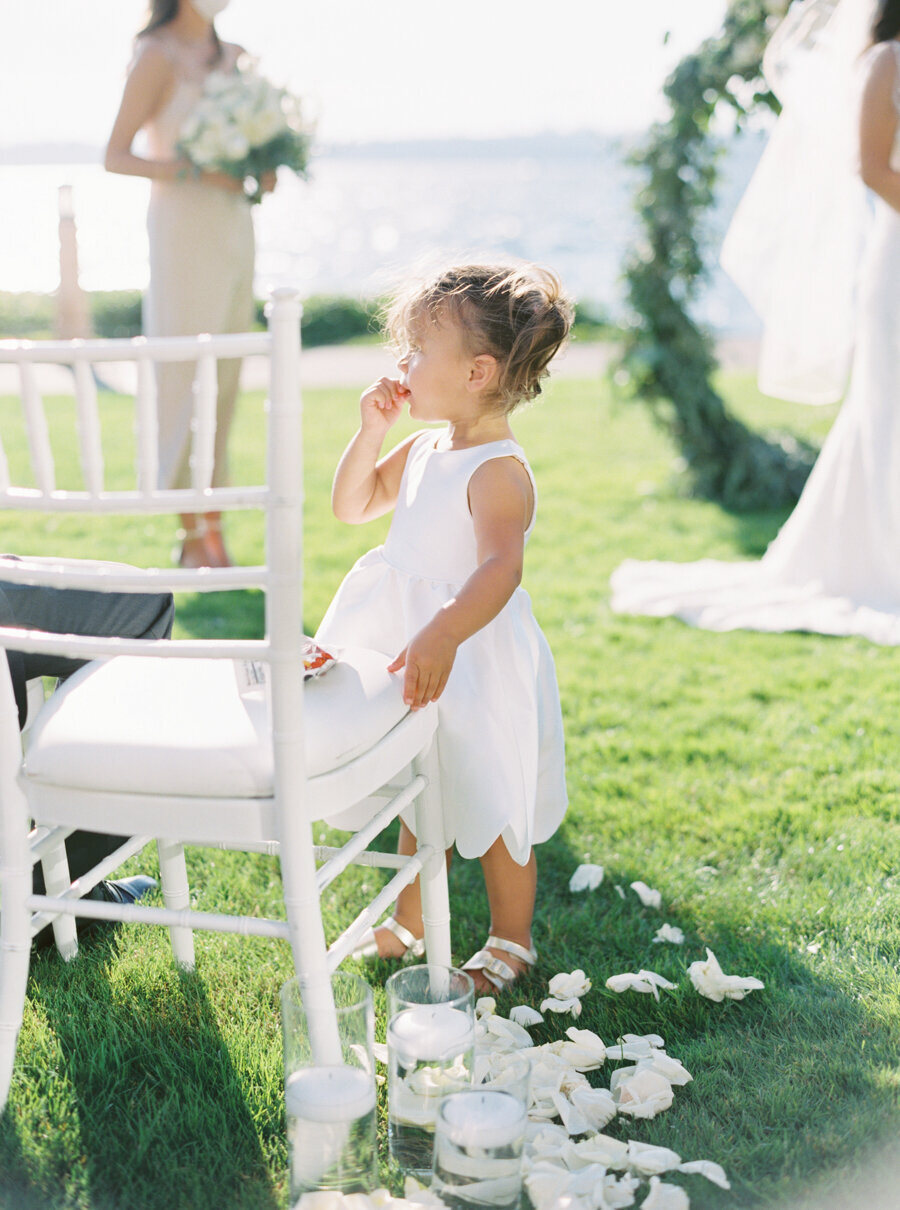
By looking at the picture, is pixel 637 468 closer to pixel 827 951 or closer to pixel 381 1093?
pixel 827 951

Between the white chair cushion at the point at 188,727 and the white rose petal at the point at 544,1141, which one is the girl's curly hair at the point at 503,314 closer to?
the white chair cushion at the point at 188,727

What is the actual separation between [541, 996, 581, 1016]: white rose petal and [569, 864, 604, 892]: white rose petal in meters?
0.49

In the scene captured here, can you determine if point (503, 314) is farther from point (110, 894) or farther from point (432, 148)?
point (432, 148)

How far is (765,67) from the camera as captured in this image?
16.1ft

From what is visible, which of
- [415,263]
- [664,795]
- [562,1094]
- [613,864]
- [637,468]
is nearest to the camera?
[562,1094]

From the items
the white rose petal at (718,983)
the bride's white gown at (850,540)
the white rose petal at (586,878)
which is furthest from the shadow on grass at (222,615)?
the white rose petal at (718,983)

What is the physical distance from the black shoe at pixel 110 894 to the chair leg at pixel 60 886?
0.15 feet

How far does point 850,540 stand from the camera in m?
4.64

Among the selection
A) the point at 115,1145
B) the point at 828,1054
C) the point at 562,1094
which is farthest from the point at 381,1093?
the point at 828,1054

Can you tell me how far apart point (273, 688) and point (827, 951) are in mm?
1406

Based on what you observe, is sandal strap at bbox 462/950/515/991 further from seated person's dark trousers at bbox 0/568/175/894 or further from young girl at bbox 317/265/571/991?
seated person's dark trousers at bbox 0/568/175/894

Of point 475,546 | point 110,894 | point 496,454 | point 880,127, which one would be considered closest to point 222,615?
point 110,894

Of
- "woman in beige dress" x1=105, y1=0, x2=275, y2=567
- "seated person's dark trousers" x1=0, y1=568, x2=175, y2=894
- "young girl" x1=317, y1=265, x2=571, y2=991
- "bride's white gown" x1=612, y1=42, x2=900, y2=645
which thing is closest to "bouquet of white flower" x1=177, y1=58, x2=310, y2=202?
"woman in beige dress" x1=105, y1=0, x2=275, y2=567

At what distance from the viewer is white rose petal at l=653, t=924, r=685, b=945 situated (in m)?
2.43
